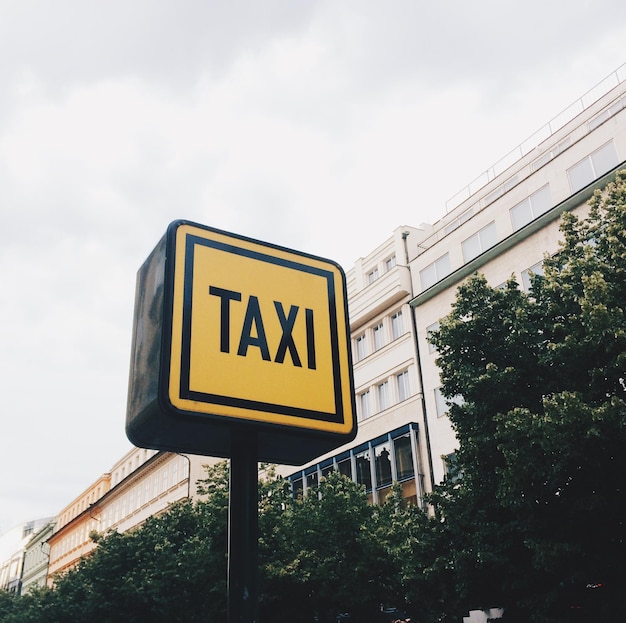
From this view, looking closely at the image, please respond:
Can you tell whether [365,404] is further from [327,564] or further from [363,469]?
[327,564]

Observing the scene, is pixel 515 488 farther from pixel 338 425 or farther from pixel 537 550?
pixel 338 425

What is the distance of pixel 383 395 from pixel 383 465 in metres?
3.54

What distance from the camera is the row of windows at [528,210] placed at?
23.4 m

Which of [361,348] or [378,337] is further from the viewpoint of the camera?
[361,348]

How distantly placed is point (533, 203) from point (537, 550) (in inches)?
660

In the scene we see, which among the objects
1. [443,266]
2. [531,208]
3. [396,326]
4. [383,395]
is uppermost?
[443,266]

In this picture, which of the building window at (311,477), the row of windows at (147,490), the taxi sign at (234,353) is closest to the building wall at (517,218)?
the building window at (311,477)

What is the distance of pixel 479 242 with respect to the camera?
28172 mm

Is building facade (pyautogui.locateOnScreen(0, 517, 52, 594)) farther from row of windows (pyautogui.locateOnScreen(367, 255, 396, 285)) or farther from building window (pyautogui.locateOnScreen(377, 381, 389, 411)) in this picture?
building window (pyautogui.locateOnScreen(377, 381, 389, 411))

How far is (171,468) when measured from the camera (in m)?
47.9

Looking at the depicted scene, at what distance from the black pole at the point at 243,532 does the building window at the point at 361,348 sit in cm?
3155

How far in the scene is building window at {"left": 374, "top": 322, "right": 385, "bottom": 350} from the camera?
33.2m

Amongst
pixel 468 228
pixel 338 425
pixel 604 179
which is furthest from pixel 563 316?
pixel 468 228

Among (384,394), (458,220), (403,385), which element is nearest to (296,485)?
(384,394)
